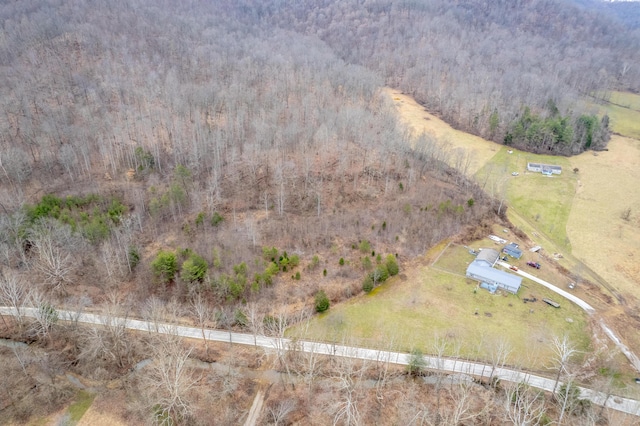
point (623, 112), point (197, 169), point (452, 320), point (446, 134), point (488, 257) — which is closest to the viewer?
point (452, 320)

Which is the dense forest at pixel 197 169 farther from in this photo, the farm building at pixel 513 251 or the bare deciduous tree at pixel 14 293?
the farm building at pixel 513 251

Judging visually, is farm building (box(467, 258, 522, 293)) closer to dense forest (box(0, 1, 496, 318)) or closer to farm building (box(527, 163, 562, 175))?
dense forest (box(0, 1, 496, 318))

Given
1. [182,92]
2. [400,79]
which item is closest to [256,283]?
[182,92]

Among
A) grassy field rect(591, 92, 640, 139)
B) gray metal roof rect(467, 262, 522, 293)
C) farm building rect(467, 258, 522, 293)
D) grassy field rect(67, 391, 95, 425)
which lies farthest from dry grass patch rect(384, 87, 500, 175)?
grassy field rect(67, 391, 95, 425)

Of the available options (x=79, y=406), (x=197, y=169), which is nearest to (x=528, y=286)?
(x=79, y=406)

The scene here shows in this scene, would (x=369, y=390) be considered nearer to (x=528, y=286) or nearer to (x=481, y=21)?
(x=528, y=286)

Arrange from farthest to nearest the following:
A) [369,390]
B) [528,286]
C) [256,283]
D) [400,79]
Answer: [400,79]
[528,286]
[256,283]
[369,390]

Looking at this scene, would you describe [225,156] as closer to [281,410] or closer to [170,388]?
[170,388]
